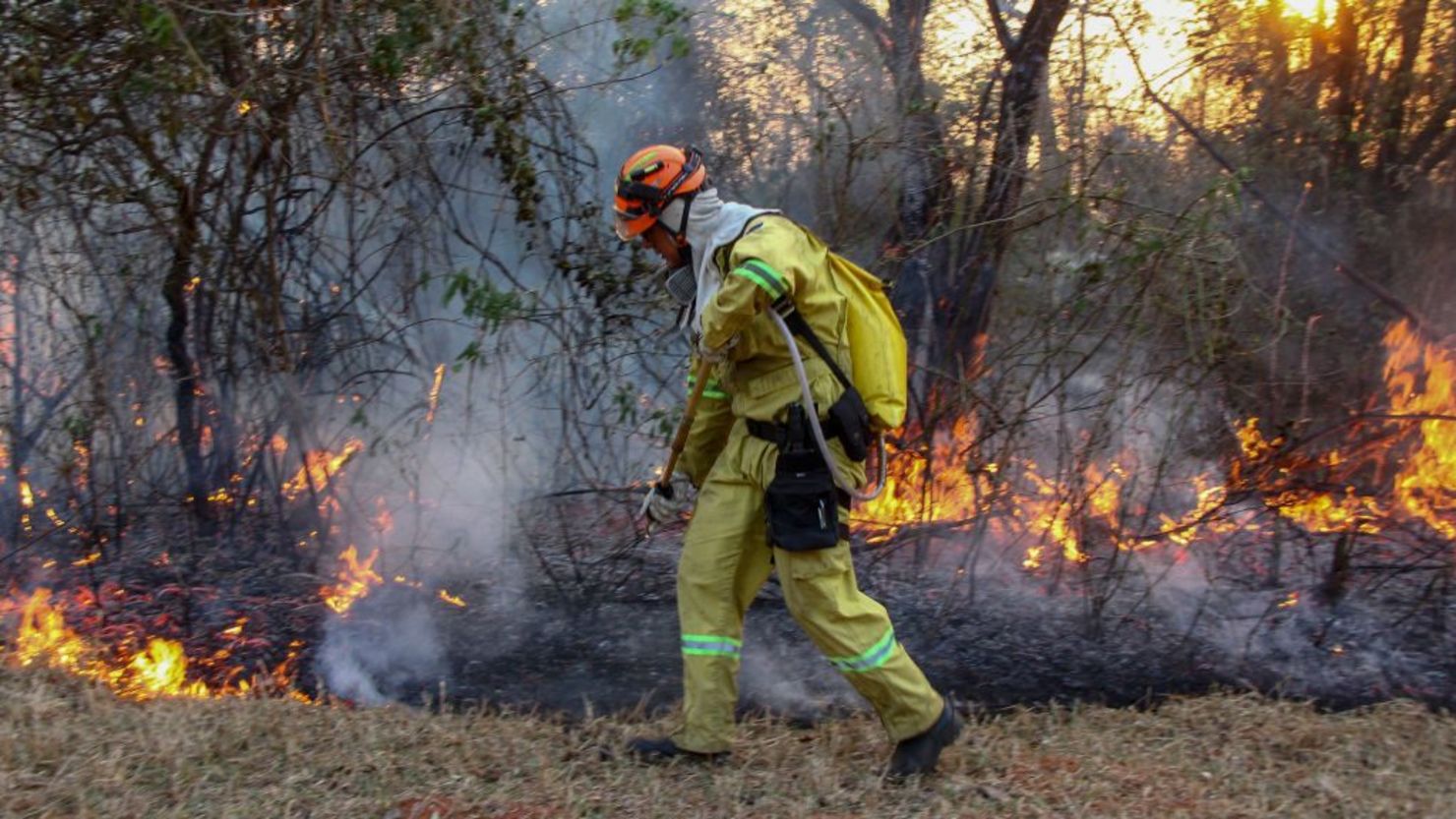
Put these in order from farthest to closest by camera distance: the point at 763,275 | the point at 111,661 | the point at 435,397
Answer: the point at 435,397 < the point at 111,661 < the point at 763,275

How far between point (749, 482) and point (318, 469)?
2.93 meters

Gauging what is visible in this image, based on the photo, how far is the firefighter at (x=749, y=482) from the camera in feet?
12.0

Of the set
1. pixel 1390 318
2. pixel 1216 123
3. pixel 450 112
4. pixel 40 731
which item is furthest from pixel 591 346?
pixel 1390 318

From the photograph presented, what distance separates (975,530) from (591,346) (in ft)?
6.24

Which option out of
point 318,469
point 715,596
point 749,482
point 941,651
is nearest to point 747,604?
point 715,596

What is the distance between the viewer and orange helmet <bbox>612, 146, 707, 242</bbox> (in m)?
3.72

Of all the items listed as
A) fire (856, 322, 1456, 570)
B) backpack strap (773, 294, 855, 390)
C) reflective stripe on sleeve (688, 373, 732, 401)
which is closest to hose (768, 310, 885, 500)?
backpack strap (773, 294, 855, 390)

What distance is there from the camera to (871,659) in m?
3.65

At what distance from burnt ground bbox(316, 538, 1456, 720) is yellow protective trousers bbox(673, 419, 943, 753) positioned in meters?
0.83

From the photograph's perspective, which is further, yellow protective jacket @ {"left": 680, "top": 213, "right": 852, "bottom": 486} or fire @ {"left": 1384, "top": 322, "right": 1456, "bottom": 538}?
fire @ {"left": 1384, "top": 322, "right": 1456, "bottom": 538}

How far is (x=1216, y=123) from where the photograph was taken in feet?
20.5

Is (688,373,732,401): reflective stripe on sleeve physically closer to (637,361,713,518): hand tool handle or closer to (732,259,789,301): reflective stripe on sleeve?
(637,361,713,518): hand tool handle

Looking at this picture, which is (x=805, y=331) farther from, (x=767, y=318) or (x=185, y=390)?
(x=185, y=390)

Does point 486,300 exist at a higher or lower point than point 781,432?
higher
